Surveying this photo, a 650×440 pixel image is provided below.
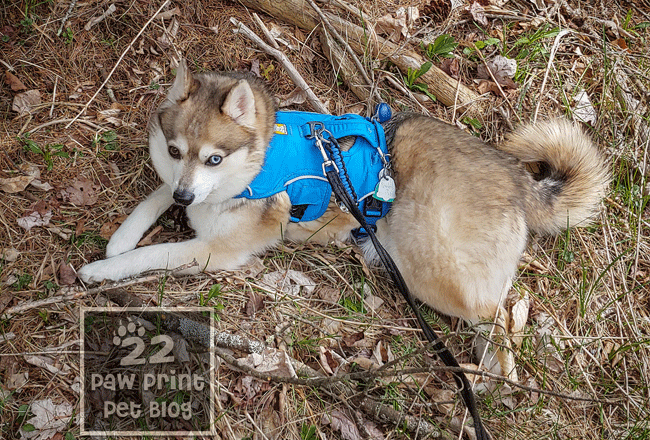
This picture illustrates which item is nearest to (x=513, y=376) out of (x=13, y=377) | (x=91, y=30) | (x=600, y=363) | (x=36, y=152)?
(x=600, y=363)

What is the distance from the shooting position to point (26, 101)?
372 cm

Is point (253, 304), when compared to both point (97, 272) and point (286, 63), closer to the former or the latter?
point (97, 272)

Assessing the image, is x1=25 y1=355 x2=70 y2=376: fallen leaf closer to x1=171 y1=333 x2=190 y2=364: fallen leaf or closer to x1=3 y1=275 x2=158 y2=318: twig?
x1=3 y1=275 x2=158 y2=318: twig

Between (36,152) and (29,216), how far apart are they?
0.52 meters

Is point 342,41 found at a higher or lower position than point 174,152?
higher

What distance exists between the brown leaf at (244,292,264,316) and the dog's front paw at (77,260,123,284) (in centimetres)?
91

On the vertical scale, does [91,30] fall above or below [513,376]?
above

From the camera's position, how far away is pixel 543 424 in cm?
317

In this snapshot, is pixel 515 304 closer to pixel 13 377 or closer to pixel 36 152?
pixel 13 377

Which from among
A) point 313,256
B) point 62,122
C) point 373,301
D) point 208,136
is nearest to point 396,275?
point 373,301

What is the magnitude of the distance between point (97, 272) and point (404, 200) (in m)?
2.23

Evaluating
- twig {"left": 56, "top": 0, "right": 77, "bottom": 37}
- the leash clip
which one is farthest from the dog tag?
twig {"left": 56, "top": 0, "right": 77, "bottom": 37}

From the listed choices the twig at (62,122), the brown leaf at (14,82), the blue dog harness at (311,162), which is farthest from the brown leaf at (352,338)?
the brown leaf at (14,82)

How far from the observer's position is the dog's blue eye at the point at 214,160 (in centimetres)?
310
